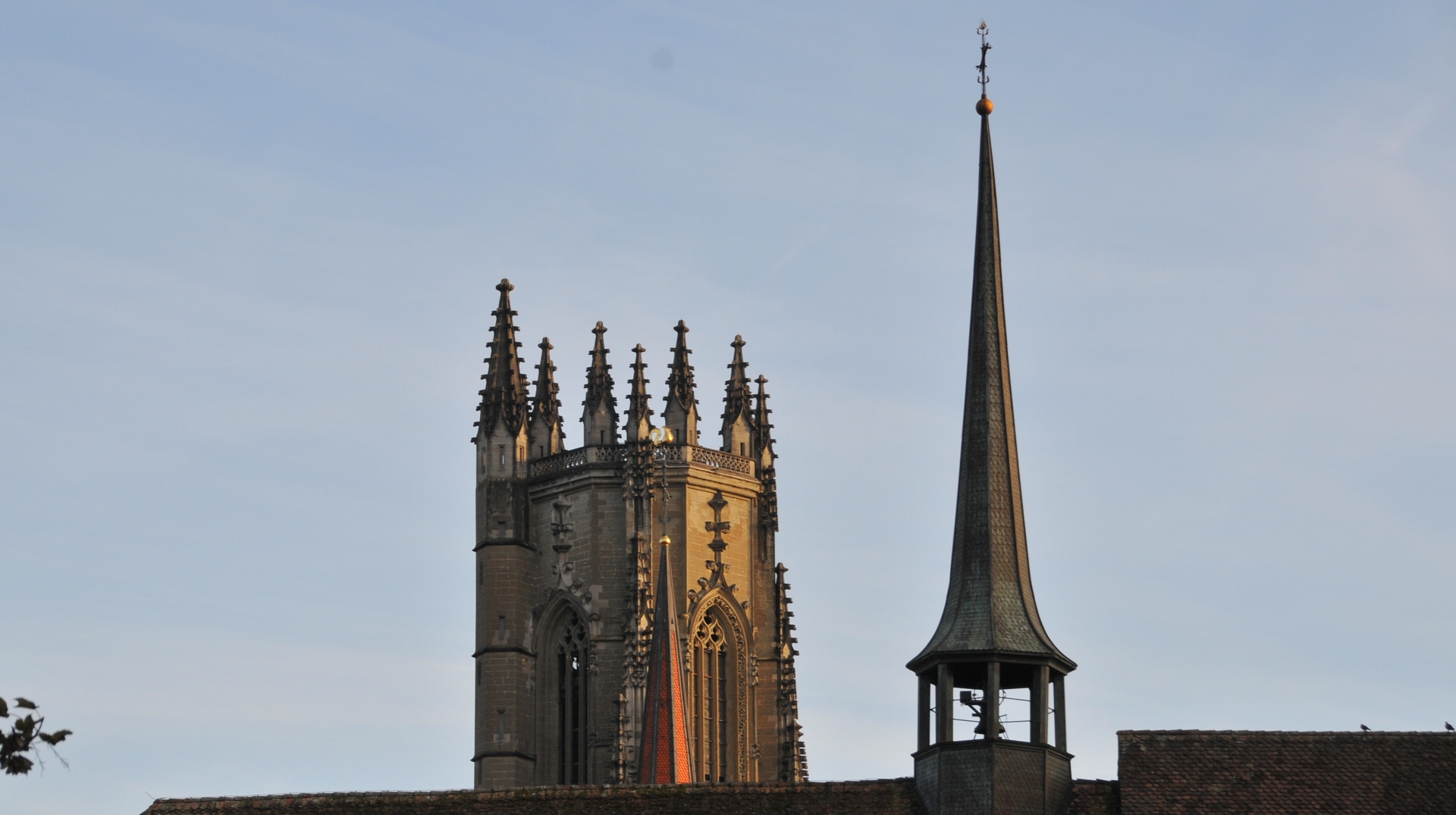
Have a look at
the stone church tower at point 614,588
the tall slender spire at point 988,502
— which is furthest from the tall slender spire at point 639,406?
the tall slender spire at point 988,502

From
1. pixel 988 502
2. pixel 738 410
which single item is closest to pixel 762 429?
pixel 738 410

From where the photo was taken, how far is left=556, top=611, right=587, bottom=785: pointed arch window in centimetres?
8894

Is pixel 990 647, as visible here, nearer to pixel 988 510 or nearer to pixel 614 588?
pixel 988 510

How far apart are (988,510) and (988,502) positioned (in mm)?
175

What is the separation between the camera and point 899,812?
160ft

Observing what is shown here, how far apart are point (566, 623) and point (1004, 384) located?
3853cm

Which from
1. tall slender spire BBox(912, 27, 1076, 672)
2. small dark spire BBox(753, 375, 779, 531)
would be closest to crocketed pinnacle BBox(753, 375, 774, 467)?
small dark spire BBox(753, 375, 779, 531)

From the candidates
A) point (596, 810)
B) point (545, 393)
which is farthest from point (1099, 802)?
point (545, 393)

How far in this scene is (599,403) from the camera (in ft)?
301

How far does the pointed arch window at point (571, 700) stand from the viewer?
88.9 meters

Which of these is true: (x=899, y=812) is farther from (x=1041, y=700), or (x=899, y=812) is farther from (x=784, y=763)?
(x=784, y=763)

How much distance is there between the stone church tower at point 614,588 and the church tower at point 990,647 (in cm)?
3478

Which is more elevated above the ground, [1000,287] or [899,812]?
[1000,287]

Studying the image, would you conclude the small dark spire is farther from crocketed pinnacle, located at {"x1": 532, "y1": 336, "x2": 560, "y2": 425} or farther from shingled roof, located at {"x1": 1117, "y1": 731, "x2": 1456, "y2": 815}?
shingled roof, located at {"x1": 1117, "y1": 731, "x2": 1456, "y2": 815}
